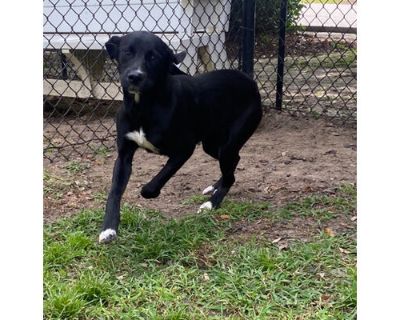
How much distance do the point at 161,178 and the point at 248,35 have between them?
2.96 metres

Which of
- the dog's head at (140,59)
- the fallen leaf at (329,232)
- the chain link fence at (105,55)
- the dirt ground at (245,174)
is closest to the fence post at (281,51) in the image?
the chain link fence at (105,55)

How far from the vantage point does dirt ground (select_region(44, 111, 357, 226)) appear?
12.8ft

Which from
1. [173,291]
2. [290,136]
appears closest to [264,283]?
[173,291]

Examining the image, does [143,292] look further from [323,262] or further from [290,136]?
[290,136]

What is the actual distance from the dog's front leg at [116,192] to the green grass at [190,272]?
0.07 meters

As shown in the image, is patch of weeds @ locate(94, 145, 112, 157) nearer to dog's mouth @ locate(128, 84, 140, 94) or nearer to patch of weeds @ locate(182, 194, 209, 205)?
patch of weeds @ locate(182, 194, 209, 205)

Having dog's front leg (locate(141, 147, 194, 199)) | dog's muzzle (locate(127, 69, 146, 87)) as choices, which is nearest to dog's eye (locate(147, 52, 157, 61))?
dog's muzzle (locate(127, 69, 146, 87))

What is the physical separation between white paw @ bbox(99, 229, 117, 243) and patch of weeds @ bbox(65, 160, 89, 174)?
1544 mm

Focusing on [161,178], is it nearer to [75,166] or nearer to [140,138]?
[140,138]

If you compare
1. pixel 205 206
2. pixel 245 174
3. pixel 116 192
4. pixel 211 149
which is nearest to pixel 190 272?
pixel 116 192

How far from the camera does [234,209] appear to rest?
3.65m

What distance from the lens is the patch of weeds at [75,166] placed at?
454 centimetres

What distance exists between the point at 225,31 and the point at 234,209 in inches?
125

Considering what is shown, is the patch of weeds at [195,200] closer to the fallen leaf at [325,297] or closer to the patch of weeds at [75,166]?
the patch of weeds at [75,166]
